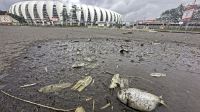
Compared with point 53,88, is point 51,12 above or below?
above

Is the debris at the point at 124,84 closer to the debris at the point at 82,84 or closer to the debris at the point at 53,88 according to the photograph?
the debris at the point at 82,84

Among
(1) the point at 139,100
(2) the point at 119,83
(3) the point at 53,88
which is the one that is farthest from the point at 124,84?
(3) the point at 53,88

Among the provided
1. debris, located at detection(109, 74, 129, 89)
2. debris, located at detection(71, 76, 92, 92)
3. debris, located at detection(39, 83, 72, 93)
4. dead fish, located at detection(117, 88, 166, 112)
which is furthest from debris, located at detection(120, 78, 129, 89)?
debris, located at detection(39, 83, 72, 93)

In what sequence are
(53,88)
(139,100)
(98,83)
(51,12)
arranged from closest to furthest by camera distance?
(139,100)
(53,88)
(98,83)
(51,12)

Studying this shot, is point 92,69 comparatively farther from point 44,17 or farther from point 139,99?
point 44,17

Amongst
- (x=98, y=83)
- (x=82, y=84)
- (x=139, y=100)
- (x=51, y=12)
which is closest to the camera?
(x=139, y=100)

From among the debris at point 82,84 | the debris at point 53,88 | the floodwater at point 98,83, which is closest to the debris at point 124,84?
the floodwater at point 98,83

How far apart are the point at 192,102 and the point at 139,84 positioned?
144cm

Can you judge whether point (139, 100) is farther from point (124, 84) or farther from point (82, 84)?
point (82, 84)

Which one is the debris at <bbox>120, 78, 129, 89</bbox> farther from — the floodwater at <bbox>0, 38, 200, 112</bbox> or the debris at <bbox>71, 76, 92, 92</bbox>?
the debris at <bbox>71, 76, 92, 92</bbox>

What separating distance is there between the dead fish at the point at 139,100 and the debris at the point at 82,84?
43.9 inches

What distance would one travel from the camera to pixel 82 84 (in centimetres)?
509

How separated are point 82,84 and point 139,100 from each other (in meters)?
1.78

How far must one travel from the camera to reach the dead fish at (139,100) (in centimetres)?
377
